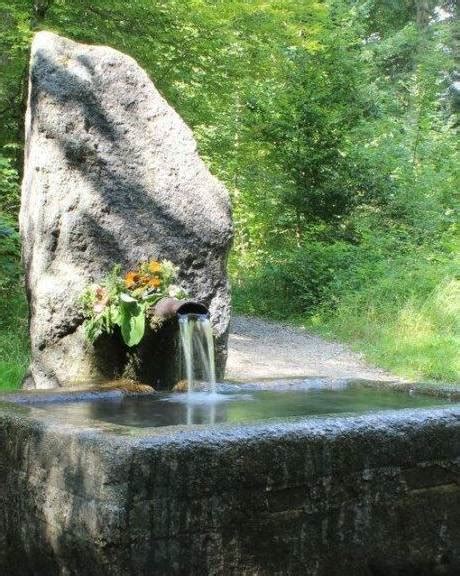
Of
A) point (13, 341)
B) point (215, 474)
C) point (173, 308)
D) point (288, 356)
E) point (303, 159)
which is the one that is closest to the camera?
point (215, 474)

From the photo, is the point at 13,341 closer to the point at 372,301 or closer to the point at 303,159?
the point at 372,301

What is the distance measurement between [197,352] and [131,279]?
0.63m

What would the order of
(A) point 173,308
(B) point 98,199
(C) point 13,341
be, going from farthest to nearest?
1. (C) point 13,341
2. (B) point 98,199
3. (A) point 173,308

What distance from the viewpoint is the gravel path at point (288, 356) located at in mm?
8805

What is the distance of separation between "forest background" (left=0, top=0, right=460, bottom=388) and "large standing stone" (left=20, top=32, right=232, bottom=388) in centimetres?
190

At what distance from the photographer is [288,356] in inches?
396

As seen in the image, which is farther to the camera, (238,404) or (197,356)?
(197,356)

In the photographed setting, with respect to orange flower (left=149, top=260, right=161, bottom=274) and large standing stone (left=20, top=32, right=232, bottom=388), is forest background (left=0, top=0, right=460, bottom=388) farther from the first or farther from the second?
orange flower (left=149, top=260, right=161, bottom=274)

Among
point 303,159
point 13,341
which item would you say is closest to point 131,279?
point 13,341

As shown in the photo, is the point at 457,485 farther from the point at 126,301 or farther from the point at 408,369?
the point at 408,369

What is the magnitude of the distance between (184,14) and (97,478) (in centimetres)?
941

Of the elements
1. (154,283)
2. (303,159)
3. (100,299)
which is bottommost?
(100,299)

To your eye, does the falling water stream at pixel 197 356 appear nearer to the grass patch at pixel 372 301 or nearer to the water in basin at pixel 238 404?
the water in basin at pixel 238 404

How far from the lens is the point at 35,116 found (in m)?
5.98
